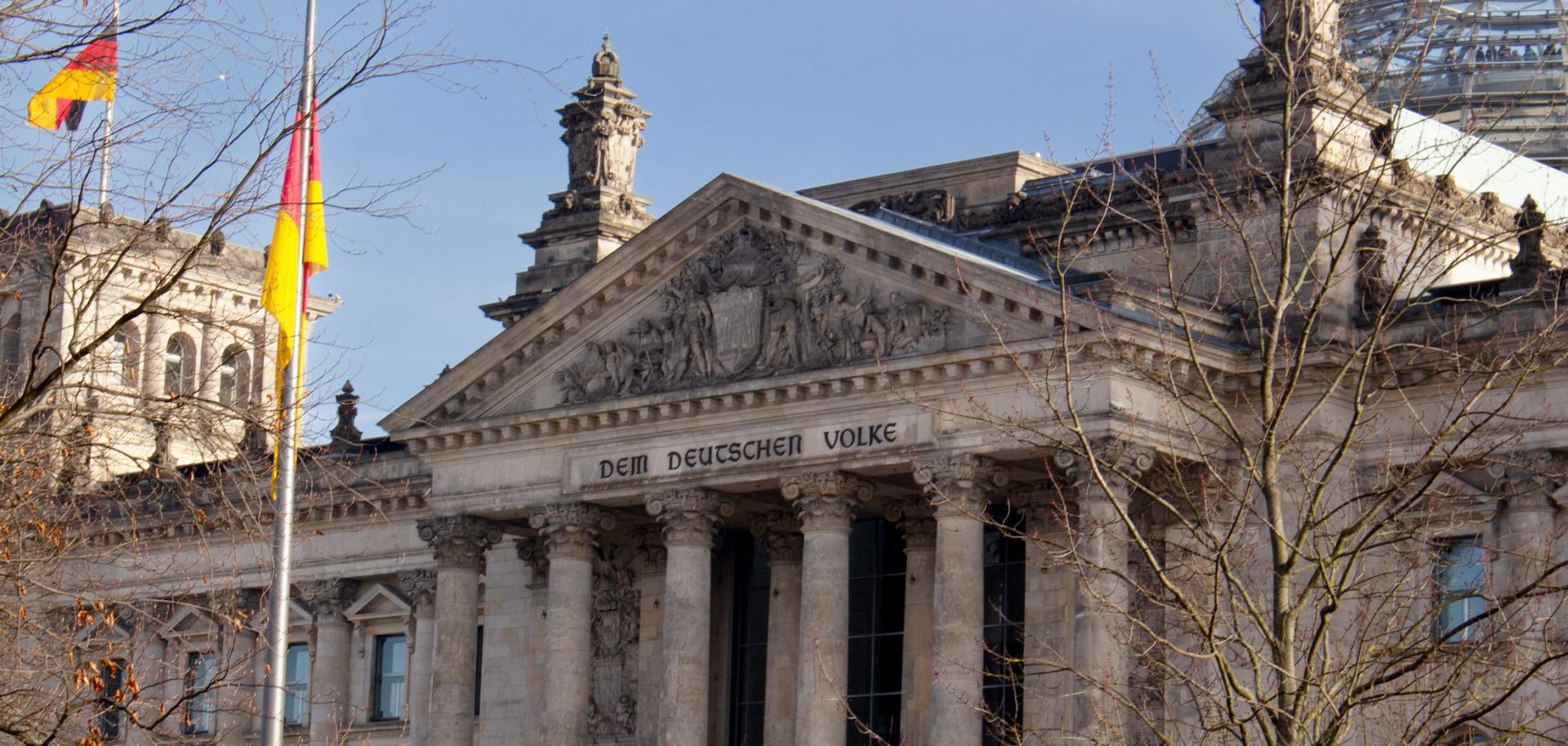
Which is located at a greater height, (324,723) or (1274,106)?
(1274,106)

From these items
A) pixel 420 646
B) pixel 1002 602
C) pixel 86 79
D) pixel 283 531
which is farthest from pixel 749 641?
pixel 86 79

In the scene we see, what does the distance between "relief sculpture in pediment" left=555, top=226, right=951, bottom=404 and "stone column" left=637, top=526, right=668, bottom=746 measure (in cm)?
431

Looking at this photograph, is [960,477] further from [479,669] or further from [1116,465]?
[479,669]

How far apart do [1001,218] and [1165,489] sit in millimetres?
10013

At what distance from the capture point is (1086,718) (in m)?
44.8

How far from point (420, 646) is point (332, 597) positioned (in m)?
4.47

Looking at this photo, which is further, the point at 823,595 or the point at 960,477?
the point at 823,595

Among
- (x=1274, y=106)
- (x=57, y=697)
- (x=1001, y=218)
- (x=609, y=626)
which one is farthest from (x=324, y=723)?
(x=57, y=697)

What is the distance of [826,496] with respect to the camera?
4834 centimetres

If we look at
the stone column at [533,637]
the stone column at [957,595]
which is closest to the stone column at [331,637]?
the stone column at [533,637]

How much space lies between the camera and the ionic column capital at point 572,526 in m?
52.4

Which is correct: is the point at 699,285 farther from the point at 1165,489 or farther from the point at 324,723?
the point at 324,723

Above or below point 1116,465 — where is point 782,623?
below

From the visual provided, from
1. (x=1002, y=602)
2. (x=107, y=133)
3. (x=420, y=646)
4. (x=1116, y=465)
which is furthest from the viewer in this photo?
(x=420, y=646)
